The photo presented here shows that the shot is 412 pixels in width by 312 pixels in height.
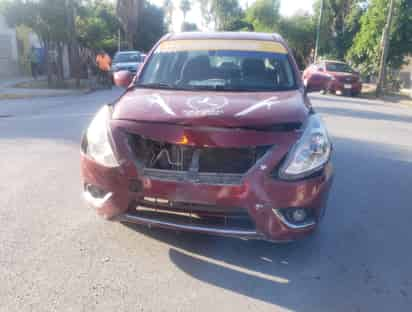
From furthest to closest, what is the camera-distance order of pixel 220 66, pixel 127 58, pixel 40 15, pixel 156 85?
1. pixel 127 58
2. pixel 40 15
3. pixel 220 66
4. pixel 156 85

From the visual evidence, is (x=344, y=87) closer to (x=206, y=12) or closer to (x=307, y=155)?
(x=307, y=155)

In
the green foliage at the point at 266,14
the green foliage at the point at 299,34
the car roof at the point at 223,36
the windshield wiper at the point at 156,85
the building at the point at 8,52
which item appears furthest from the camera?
the green foliage at the point at 266,14

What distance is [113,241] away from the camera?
352 cm

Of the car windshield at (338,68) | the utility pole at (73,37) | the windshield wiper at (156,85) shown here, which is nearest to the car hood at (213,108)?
the windshield wiper at (156,85)

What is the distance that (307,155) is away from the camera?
3035 mm

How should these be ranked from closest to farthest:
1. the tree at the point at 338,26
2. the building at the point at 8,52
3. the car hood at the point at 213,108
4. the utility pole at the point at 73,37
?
1. the car hood at the point at 213,108
2. the utility pole at the point at 73,37
3. the building at the point at 8,52
4. the tree at the point at 338,26

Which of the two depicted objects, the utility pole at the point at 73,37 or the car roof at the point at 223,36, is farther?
the utility pole at the point at 73,37

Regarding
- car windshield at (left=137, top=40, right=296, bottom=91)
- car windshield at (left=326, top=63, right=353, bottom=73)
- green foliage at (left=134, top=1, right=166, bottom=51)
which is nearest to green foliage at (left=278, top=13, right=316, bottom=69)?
green foliage at (left=134, top=1, right=166, bottom=51)

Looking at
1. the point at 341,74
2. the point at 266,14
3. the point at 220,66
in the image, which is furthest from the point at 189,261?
the point at 266,14

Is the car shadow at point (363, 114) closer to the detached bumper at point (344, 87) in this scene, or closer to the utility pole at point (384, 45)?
the detached bumper at point (344, 87)

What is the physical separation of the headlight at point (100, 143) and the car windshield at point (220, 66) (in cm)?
94

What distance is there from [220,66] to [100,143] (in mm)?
1863

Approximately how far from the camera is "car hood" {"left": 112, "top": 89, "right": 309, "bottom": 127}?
3.08 metres

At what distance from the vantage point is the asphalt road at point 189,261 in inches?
109
